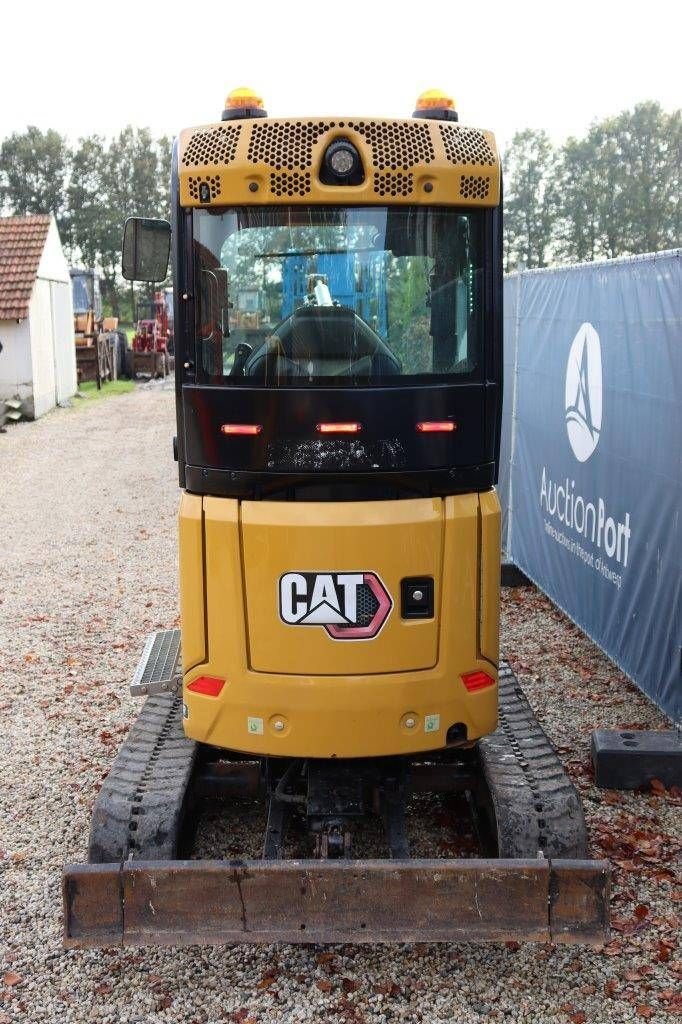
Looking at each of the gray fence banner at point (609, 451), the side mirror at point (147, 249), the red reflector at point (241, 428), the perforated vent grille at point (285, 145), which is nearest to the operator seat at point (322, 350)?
the red reflector at point (241, 428)

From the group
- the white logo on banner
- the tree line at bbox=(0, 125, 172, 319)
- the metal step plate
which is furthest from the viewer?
the tree line at bbox=(0, 125, 172, 319)

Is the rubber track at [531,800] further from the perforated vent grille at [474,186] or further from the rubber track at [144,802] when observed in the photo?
the perforated vent grille at [474,186]

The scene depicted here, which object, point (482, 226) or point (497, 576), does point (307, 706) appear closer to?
point (497, 576)

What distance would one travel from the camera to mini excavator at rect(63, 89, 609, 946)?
161 inches

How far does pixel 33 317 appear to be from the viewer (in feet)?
84.1

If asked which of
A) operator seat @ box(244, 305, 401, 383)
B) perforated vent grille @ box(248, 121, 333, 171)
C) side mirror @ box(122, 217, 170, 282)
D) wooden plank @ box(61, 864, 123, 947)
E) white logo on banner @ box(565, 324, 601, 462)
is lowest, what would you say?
wooden plank @ box(61, 864, 123, 947)

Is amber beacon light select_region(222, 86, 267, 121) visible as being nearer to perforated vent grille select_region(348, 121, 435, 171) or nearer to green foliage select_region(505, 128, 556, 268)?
perforated vent grille select_region(348, 121, 435, 171)

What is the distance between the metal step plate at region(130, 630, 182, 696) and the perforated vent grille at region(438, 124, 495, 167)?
2.97m

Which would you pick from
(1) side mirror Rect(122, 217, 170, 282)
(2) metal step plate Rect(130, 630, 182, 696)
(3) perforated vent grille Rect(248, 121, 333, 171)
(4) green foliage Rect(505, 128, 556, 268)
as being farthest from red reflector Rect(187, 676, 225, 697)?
(4) green foliage Rect(505, 128, 556, 268)

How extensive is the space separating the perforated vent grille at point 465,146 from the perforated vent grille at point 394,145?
0.08 m

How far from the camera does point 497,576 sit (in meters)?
4.56

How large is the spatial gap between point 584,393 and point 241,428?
4.54 meters

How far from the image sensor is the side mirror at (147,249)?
178 inches

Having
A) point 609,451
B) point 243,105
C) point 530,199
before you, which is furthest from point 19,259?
point 530,199
